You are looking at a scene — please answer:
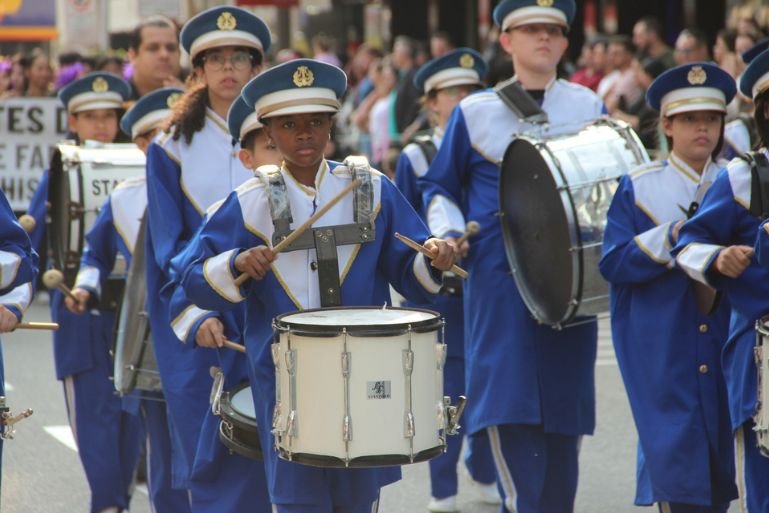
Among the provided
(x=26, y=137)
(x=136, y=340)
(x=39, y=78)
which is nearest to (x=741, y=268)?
(x=136, y=340)

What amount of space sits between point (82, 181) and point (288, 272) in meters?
2.90

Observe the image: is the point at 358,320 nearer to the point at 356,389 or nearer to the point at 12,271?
the point at 356,389

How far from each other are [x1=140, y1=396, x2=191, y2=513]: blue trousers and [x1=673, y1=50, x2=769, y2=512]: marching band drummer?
89.2 inches

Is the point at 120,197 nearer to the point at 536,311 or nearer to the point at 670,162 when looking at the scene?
the point at 536,311

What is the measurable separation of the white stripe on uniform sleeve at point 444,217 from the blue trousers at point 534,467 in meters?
0.86

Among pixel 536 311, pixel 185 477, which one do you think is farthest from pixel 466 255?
pixel 185 477

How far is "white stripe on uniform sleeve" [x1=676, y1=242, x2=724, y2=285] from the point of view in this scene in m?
5.83

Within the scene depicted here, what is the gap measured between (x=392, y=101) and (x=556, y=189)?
1370 centimetres

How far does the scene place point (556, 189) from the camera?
6.90 m

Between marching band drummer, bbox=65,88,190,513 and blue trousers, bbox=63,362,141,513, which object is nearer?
marching band drummer, bbox=65,88,190,513

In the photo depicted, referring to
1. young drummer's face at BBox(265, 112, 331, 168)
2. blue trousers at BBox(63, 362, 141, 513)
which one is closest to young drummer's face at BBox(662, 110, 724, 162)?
young drummer's face at BBox(265, 112, 331, 168)

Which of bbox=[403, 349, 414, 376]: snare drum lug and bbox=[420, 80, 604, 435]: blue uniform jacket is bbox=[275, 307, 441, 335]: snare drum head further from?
bbox=[420, 80, 604, 435]: blue uniform jacket

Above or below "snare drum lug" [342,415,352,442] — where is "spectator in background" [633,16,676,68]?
Result: above

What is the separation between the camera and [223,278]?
5297 mm
